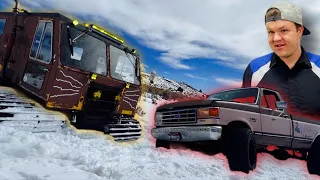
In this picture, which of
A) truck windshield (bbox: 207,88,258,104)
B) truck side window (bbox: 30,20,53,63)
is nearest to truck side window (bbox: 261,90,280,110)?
truck windshield (bbox: 207,88,258,104)

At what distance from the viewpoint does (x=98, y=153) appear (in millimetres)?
4180

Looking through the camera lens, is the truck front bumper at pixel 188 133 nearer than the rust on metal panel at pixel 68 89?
Yes

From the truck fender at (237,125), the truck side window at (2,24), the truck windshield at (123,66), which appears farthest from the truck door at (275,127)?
the truck side window at (2,24)

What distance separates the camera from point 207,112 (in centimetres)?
293

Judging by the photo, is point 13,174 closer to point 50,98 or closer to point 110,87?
point 50,98

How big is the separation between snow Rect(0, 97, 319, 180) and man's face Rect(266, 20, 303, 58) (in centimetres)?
99

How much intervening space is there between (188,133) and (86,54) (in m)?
4.24

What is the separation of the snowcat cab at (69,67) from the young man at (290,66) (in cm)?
453

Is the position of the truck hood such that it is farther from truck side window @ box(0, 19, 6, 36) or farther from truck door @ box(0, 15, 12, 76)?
truck side window @ box(0, 19, 6, 36)

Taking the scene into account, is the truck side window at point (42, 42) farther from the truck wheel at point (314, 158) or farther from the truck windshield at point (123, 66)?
the truck wheel at point (314, 158)

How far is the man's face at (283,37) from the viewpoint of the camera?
1833 mm

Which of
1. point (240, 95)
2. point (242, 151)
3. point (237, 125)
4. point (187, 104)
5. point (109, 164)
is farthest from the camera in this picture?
point (109, 164)

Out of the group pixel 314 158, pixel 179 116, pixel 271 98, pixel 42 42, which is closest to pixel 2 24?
pixel 42 42

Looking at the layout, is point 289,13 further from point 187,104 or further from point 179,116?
point 179,116
